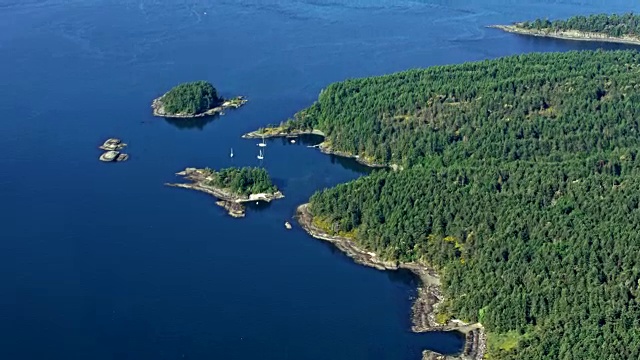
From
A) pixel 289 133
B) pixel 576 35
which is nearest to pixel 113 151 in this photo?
pixel 289 133

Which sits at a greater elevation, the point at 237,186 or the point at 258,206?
the point at 237,186

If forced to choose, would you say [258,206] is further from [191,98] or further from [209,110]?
[191,98]

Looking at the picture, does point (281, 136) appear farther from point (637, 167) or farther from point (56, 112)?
point (637, 167)

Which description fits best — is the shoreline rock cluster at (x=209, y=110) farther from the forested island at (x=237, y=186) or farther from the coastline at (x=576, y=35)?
the coastline at (x=576, y=35)

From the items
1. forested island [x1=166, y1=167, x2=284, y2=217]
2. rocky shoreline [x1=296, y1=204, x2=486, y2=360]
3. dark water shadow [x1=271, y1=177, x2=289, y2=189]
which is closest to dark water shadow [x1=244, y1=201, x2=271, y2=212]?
forested island [x1=166, y1=167, x2=284, y2=217]

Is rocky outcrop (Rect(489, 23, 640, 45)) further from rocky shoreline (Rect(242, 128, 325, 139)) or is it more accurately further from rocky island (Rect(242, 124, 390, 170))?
rocky island (Rect(242, 124, 390, 170))

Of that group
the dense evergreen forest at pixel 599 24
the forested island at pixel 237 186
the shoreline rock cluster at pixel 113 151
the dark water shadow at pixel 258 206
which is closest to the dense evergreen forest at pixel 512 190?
the dark water shadow at pixel 258 206

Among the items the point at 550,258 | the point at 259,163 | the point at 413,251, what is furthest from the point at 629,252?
the point at 259,163
